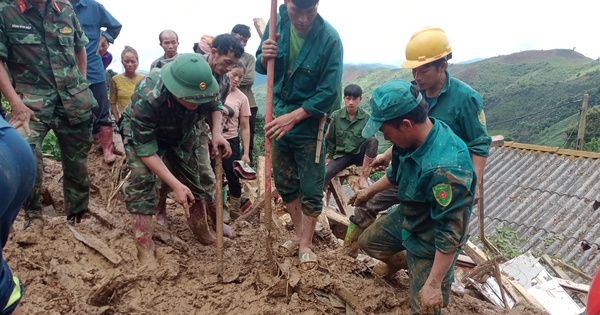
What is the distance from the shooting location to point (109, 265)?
3.22 metres

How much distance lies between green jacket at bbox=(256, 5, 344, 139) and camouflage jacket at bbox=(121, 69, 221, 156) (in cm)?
69

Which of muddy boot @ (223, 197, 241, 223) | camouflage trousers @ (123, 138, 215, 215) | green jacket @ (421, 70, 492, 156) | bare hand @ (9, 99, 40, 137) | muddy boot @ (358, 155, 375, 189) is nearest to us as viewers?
bare hand @ (9, 99, 40, 137)

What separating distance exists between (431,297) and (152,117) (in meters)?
2.21

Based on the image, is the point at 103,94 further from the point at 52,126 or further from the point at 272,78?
the point at 272,78

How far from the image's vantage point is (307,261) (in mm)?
3359

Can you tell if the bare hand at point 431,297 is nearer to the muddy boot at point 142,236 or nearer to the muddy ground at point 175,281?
the muddy ground at point 175,281

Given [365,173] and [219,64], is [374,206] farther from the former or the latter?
[365,173]

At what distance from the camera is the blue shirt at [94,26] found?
4730 mm

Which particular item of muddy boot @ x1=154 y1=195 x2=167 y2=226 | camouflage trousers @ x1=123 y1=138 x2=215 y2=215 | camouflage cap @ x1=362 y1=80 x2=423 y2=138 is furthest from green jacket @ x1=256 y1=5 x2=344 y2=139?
muddy boot @ x1=154 y1=195 x2=167 y2=226

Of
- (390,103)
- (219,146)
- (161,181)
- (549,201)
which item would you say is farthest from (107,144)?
(549,201)

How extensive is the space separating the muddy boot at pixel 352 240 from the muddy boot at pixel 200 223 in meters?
1.25

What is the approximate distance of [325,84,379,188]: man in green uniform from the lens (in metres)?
5.85

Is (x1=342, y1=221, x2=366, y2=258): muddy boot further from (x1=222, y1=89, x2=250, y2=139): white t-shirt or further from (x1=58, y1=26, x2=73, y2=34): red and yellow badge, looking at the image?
(x1=58, y1=26, x2=73, y2=34): red and yellow badge

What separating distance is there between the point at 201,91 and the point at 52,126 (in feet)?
4.77
